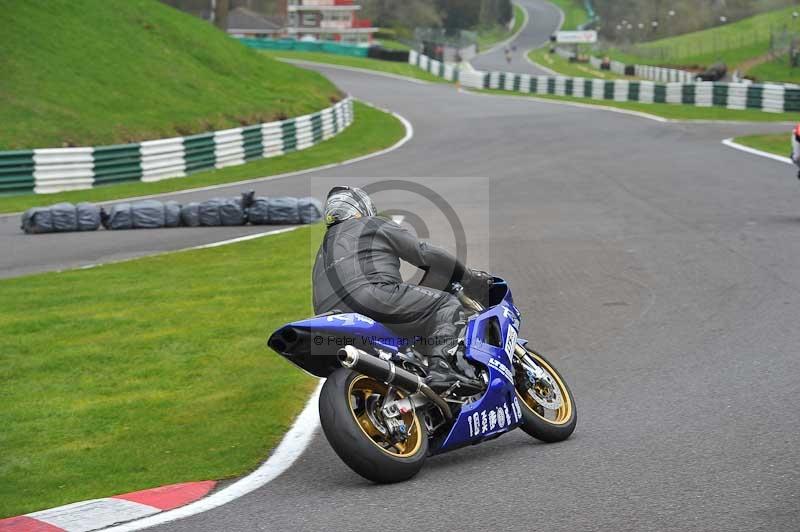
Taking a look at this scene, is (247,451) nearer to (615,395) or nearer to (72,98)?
(615,395)

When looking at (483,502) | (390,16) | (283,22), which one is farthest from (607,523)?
(283,22)

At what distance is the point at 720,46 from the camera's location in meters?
88.3

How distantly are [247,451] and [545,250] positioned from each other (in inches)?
325

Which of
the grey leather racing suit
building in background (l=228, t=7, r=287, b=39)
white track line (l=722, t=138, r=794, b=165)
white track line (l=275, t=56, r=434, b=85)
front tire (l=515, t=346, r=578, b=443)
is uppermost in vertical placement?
building in background (l=228, t=7, r=287, b=39)

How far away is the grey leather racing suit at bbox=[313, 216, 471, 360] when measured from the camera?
636cm

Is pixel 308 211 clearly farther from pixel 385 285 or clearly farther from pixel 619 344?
pixel 385 285

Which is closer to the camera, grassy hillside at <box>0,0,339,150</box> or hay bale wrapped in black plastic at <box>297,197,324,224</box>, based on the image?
hay bale wrapped in black plastic at <box>297,197,324,224</box>

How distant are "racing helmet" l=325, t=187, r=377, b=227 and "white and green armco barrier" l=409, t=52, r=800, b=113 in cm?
3718

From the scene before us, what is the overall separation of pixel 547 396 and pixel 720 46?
8662 centimetres

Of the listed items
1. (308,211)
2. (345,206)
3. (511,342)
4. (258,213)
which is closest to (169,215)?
(258,213)

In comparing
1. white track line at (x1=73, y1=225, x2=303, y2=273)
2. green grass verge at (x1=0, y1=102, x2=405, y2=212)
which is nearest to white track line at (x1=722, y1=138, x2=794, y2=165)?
green grass verge at (x1=0, y1=102, x2=405, y2=212)

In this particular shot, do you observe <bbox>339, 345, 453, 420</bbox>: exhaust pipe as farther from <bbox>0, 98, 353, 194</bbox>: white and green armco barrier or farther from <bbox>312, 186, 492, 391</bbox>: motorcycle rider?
<bbox>0, 98, 353, 194</bbox>: white and green armco barrier

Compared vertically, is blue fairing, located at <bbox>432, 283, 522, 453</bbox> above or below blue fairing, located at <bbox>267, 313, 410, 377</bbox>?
below

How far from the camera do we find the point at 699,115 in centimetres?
3934
